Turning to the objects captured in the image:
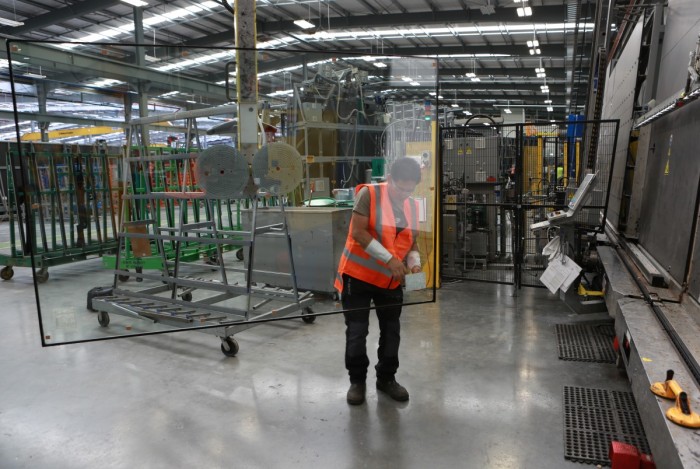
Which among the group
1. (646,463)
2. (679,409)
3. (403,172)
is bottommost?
(646,463)

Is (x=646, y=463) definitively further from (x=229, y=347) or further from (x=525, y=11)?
(x=525, y=11)

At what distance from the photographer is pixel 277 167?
2.45m

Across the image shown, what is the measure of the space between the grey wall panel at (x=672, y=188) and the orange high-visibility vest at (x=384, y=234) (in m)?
1.57

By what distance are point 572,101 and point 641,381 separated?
40.0 feet

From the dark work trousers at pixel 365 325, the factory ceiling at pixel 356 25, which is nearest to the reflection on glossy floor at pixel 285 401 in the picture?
the dark work trousers at pixel 365 325

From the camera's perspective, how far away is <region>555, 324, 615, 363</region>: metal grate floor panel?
363 centimetres

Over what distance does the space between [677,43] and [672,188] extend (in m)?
1.25

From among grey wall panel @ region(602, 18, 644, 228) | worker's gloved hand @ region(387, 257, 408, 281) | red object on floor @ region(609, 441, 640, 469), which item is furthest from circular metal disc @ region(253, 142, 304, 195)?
grey wall panel @ region(602, 18, 644, 228)

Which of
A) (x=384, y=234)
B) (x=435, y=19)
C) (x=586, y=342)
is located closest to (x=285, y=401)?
(x=384, y=234)

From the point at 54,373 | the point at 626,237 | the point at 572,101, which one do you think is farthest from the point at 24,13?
the point at 572,101

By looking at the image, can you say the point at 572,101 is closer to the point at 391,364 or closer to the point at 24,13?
the point at 391,364

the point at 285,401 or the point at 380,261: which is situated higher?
the point at 380,261

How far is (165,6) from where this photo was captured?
930 centimetres

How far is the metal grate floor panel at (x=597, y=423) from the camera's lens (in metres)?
2.43
